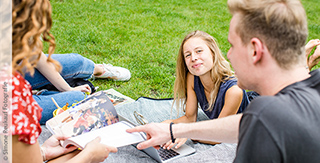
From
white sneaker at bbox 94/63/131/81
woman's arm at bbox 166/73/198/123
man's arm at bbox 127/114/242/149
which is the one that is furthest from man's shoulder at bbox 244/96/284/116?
white sneaker at bbox 94/63/131/81

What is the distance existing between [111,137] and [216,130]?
70cm

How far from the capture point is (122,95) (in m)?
3.65

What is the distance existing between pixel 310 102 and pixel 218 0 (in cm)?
867

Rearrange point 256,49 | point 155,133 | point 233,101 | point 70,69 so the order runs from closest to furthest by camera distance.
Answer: point 256,49 < point 155,133 < point 233,101 < point 70,69

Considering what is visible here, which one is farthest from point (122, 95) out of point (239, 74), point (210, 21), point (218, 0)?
point (218, 0)

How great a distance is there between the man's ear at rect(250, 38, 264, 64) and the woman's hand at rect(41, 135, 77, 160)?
1373 mm

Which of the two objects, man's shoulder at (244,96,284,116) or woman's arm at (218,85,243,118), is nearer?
man's shoulder at (244,96,284,116)

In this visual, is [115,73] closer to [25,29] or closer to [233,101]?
[233,101]

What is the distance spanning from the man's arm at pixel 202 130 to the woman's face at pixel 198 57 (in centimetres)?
85

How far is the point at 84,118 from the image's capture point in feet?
7.77

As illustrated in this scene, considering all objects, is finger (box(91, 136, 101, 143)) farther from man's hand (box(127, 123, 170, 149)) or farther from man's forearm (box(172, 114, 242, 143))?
man's forearm (box(172, 114, 242, 143))

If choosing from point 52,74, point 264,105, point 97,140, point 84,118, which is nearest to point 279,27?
point 264,105

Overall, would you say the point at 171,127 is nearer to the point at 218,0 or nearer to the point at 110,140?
the point at 110,140

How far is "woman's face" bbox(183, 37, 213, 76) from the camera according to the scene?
2.73 meters
